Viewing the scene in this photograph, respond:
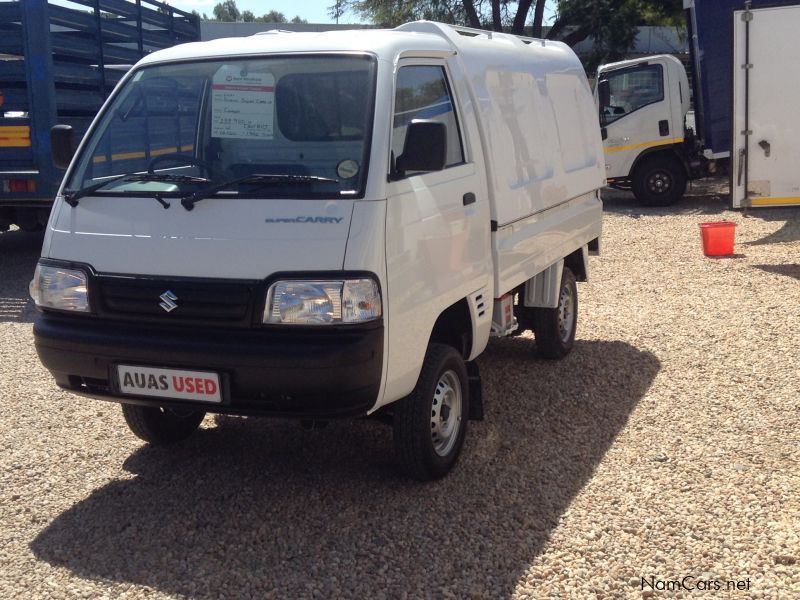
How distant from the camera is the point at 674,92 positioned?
1541cm

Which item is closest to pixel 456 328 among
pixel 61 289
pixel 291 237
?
pixel 291 237

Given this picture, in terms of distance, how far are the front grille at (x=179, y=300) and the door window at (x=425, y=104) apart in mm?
986

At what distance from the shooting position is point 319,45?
446 centimetres

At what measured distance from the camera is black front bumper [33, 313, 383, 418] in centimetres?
382

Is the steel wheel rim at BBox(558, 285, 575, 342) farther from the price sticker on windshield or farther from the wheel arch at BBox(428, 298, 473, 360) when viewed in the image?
the price sticker on windshield

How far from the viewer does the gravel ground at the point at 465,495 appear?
12.4 feet

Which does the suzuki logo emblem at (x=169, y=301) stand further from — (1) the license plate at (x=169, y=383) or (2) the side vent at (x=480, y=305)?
(2) the side vent at (x=480, y=305)

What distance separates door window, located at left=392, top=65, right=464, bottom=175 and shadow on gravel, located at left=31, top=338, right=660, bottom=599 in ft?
5.32

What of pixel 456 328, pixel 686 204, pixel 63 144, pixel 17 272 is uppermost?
pixel 63 144

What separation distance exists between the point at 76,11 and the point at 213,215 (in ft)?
23.6

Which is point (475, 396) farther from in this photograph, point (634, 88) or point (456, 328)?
point (634, 88)

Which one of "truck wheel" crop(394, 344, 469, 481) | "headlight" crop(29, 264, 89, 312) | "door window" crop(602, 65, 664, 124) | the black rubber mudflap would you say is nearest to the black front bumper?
"headlight" crop(29, 264, 89, 312)

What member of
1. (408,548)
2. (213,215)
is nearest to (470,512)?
(408,548)

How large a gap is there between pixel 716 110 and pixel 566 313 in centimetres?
907
